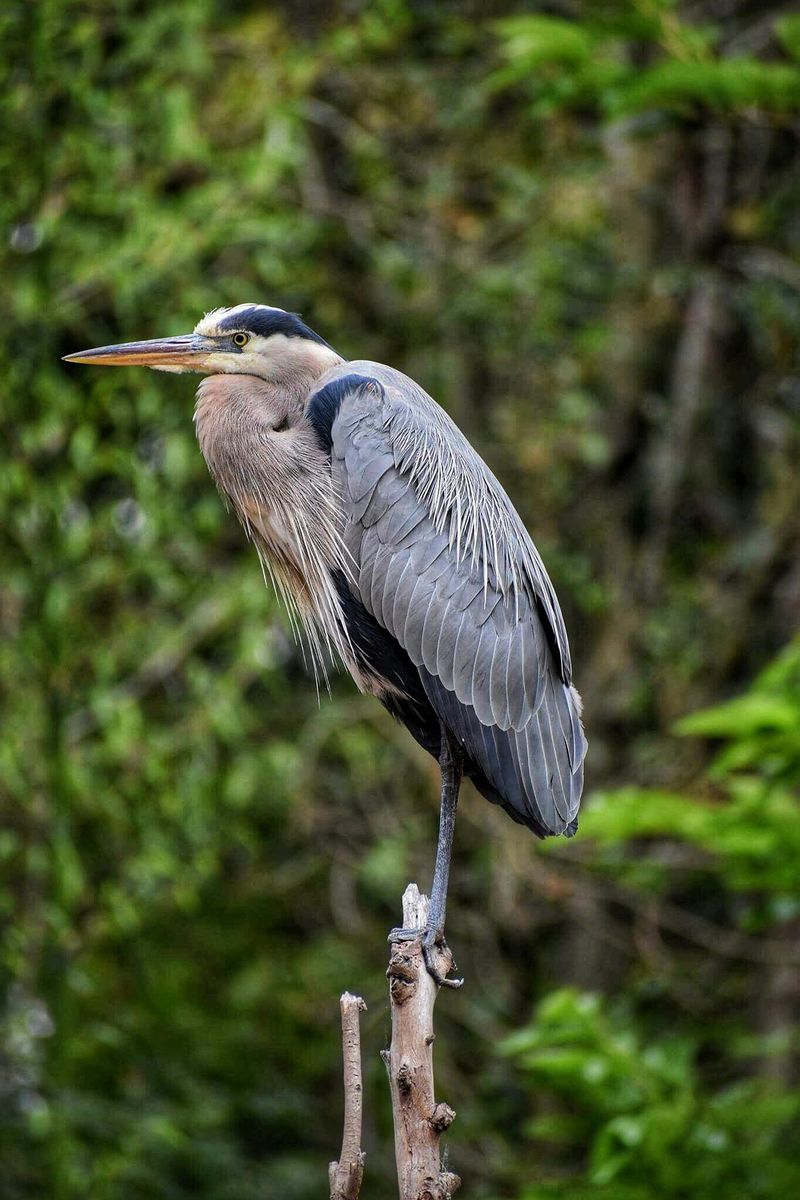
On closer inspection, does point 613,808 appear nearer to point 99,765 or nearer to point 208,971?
point 99,765

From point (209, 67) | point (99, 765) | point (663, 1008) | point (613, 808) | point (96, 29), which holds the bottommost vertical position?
point (663, 1008)

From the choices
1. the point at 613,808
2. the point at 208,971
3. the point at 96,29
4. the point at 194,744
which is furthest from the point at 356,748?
the point at 96,29

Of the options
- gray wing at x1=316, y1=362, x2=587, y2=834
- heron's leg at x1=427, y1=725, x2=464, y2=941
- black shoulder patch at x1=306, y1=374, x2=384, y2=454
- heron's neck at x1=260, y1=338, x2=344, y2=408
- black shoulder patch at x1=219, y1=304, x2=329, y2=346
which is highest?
black shoulder patch at x1=219, y1=304, x2=329, y2=346

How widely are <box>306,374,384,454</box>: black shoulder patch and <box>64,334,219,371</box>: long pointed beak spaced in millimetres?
287

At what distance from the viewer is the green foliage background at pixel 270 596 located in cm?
530

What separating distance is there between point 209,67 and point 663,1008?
15.3 feet

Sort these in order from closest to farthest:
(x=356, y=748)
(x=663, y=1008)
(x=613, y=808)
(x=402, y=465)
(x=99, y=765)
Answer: (x=402, y=465), (x=613, y=808), (x=99, y=765), (x=356, y=748), (x=663, y=1008)

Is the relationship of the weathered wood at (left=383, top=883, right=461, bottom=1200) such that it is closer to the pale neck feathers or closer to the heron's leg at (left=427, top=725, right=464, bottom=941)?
the heron's leg at (left=427, top=725, right=464, bottom=941)

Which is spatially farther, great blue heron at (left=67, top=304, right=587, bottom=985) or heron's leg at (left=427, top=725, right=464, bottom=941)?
great blue heron at (left=67, top=304, right=587, bottom=985)

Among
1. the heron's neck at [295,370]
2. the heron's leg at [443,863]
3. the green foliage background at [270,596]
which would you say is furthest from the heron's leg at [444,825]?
the green foliage background at [270,596]

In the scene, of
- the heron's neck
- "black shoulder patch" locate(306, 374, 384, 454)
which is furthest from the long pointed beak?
"black shoulder patch" locate(306, 374, 384, 454)

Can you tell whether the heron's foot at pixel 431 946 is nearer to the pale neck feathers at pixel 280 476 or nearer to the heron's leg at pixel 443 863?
the heron's leg at pixel 443 863

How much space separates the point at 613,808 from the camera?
3795mm

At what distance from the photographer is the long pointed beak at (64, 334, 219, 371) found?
3223 mm
